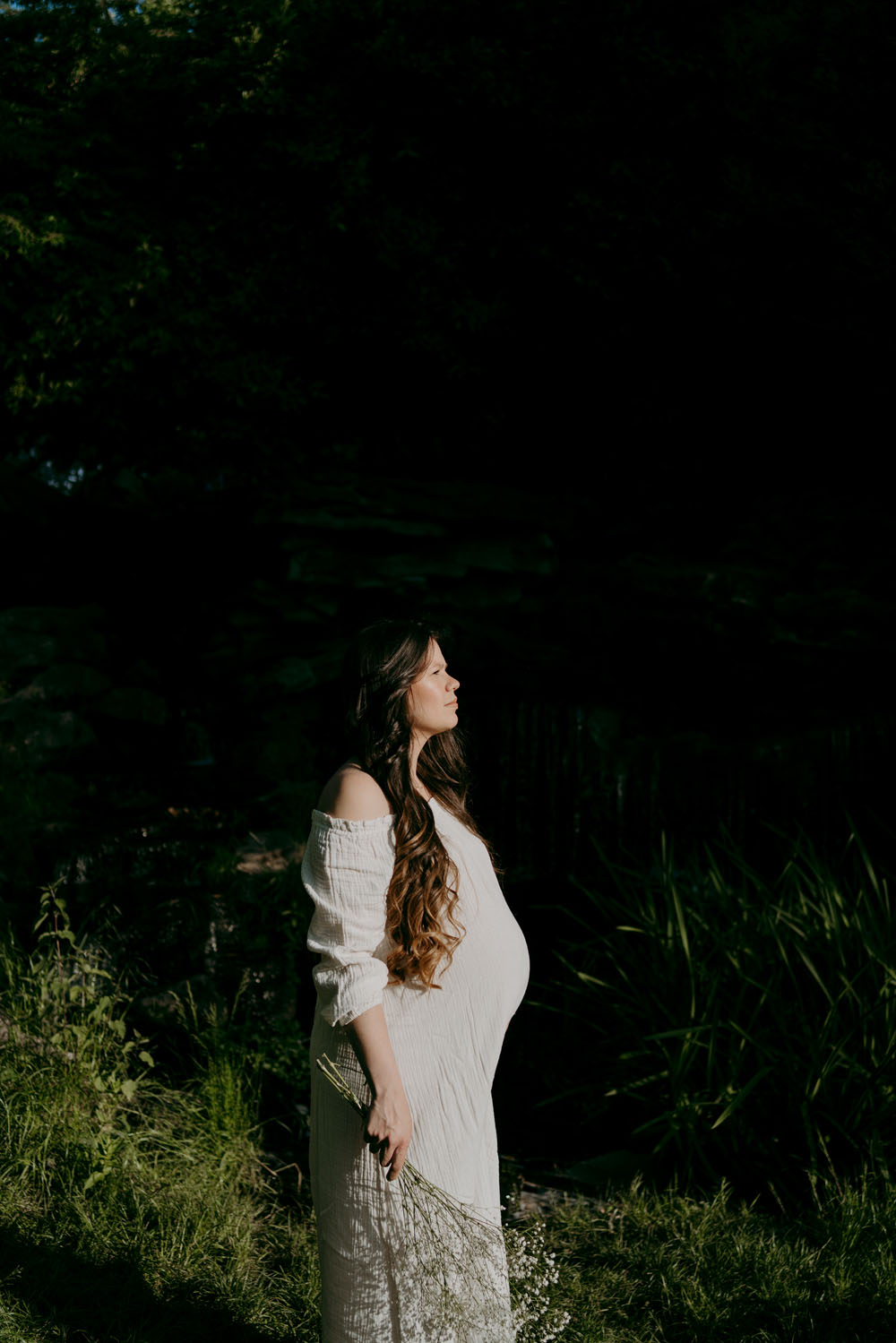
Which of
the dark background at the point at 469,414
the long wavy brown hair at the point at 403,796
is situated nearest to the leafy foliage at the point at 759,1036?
the dark background at the point at 469,414

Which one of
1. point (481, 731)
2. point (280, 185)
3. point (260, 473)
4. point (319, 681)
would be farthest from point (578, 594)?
point (280, 185)

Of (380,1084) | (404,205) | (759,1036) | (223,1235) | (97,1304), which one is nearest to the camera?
(380,1084)

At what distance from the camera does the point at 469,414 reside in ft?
20.4

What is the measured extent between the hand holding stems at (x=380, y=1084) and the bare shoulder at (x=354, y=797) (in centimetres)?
37

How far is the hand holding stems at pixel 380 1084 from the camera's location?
1894 mm

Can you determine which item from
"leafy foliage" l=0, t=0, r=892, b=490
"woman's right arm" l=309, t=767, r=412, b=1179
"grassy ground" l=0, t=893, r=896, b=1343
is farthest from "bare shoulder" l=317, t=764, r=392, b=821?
"leafy foliage" l=0, t=0, r=892, b=490

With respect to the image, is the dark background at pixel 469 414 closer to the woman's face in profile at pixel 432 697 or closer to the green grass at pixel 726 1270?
the green grass at pixel 726 1270

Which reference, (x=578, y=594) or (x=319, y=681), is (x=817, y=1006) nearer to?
(x=578, y=594)

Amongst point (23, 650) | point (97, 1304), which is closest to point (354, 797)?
point (97, 1304)

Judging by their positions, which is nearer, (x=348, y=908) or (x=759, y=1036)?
(x=348, y=908)

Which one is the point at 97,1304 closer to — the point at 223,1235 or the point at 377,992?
the point at 223,1235

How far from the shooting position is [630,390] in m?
6.15

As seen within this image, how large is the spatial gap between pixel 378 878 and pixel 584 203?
4.46 meters

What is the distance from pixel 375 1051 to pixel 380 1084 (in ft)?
0.20
